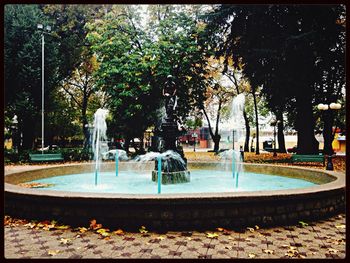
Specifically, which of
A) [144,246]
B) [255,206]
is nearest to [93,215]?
[144,246]

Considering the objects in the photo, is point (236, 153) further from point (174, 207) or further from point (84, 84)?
point (174, 207)

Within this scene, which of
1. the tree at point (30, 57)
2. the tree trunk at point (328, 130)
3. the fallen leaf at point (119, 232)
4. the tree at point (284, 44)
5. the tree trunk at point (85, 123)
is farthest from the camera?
the tree trunk at point (85, 123)

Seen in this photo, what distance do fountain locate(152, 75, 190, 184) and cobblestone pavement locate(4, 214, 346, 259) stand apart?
15.4ft

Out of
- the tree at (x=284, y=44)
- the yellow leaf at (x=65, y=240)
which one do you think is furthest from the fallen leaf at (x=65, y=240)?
the tree at (x=284, y=44)

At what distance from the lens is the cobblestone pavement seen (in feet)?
15.3

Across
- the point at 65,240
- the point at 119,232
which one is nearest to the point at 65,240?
the point at 65,240

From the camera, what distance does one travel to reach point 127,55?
76.0 feet

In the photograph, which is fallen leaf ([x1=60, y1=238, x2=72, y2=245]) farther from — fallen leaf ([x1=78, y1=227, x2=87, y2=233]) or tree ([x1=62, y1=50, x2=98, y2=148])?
tree ([x1=62, y1=50, x2=98, y2=148])

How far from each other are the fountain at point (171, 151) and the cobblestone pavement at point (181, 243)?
4698 mm

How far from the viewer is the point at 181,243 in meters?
5.10

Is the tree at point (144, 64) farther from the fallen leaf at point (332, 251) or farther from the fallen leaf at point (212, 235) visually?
the fallen leaf at point (332, 251)

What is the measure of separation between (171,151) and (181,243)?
5.81 m

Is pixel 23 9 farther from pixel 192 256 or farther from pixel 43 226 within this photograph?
pixel 192 256

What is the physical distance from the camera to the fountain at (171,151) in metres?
10.4
